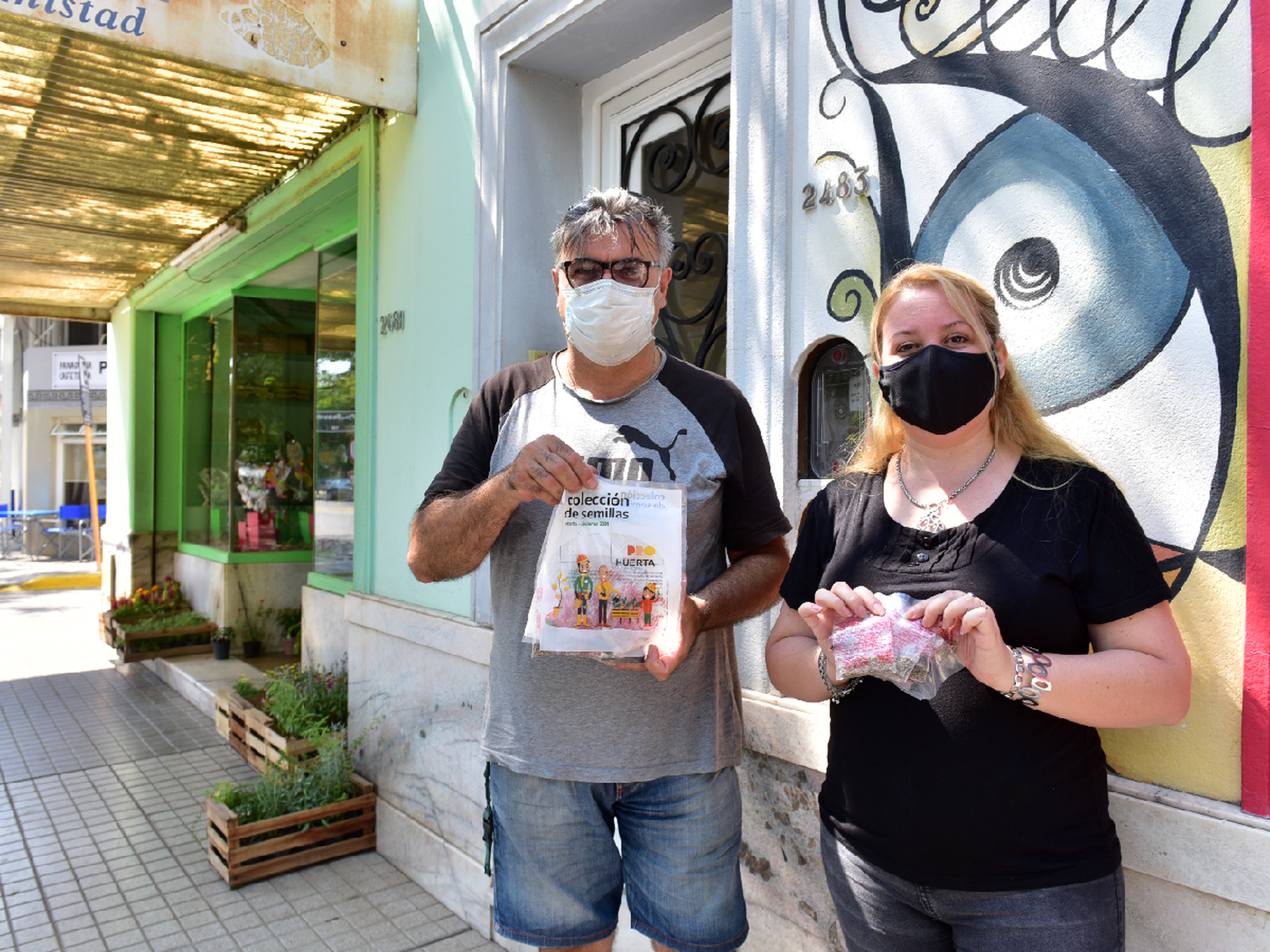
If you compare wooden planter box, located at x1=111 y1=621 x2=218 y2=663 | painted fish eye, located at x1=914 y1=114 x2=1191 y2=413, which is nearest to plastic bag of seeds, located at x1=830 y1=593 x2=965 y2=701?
painted fish eye, located at x1=914 y1=114 x2=1191 y2=413

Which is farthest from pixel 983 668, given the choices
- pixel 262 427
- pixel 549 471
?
A: pixel 262 427

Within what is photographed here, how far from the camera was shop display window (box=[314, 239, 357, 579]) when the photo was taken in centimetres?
663

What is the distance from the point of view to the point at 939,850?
4.98 feet

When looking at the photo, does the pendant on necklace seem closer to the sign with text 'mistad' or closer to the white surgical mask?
the white surgical mask

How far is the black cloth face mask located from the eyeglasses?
668mm

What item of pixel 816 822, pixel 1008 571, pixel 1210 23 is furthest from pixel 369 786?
pixel 1210 23

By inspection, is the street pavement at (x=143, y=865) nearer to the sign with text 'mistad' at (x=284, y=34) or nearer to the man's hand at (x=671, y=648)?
the man's hand at (x=671, y=648)

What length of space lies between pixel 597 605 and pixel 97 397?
25306 mm

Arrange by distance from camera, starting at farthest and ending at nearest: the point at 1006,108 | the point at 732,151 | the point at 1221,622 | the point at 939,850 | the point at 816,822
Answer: the point at 732,151, the point at 816,822, the point at 1006,108, the point at 1221,622, the point at 939,850

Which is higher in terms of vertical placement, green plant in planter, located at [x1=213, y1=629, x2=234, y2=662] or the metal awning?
the metal awning

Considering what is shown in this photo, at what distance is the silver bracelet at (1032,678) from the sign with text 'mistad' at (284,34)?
4.19 metres

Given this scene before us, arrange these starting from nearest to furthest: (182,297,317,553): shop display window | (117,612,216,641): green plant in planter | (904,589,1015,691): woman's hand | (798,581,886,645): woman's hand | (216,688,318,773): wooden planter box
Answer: (904,589,1015,691): woman's hand, (798,581,886,645): woman's hand, (216,688,318,773): wooden planter box, (117,612,216,641): green plant in planter, (182,297,317,553): shop display window

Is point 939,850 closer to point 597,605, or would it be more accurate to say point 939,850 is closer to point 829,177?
point 597,605

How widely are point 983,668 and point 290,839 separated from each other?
3995 mm
